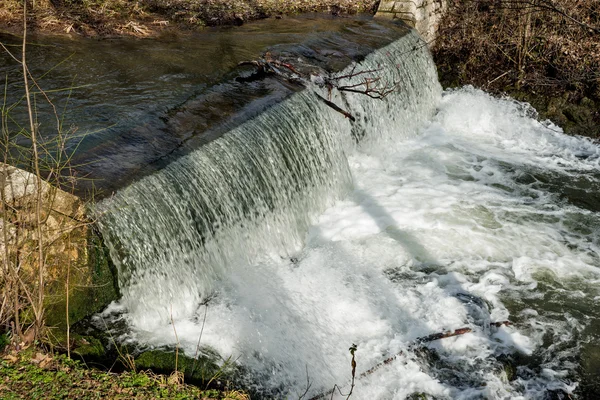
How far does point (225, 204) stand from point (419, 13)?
7203mm

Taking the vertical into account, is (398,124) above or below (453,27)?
below

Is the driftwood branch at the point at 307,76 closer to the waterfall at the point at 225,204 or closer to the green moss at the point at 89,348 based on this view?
the waterfall at the point at 225,204

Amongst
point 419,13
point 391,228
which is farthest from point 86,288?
point 419,13

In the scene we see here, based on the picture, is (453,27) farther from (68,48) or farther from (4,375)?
(4,375)

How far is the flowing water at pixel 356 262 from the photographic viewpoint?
4480 millimetres

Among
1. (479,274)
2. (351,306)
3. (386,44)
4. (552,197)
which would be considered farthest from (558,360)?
(386,44)

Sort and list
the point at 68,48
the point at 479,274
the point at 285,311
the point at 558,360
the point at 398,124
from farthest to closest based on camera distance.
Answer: the point at 398,124
the point at 68,48
the point at 479,274
the point at 285,311
the point at 558,360

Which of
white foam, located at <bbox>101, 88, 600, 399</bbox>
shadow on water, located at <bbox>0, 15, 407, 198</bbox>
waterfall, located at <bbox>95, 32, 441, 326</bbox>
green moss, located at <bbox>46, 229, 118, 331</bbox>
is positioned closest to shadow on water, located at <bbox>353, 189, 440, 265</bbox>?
white foam, located at <bbox>101, 88, 600, 399</bbox>

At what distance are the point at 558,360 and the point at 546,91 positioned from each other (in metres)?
6.94

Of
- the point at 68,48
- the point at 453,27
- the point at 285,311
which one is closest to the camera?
the point at 285,311

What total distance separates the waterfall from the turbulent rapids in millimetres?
17

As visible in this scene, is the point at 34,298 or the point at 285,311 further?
the point at 285,311

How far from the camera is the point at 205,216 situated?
5203 millimetres

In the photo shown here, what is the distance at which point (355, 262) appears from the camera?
5.93 meters
